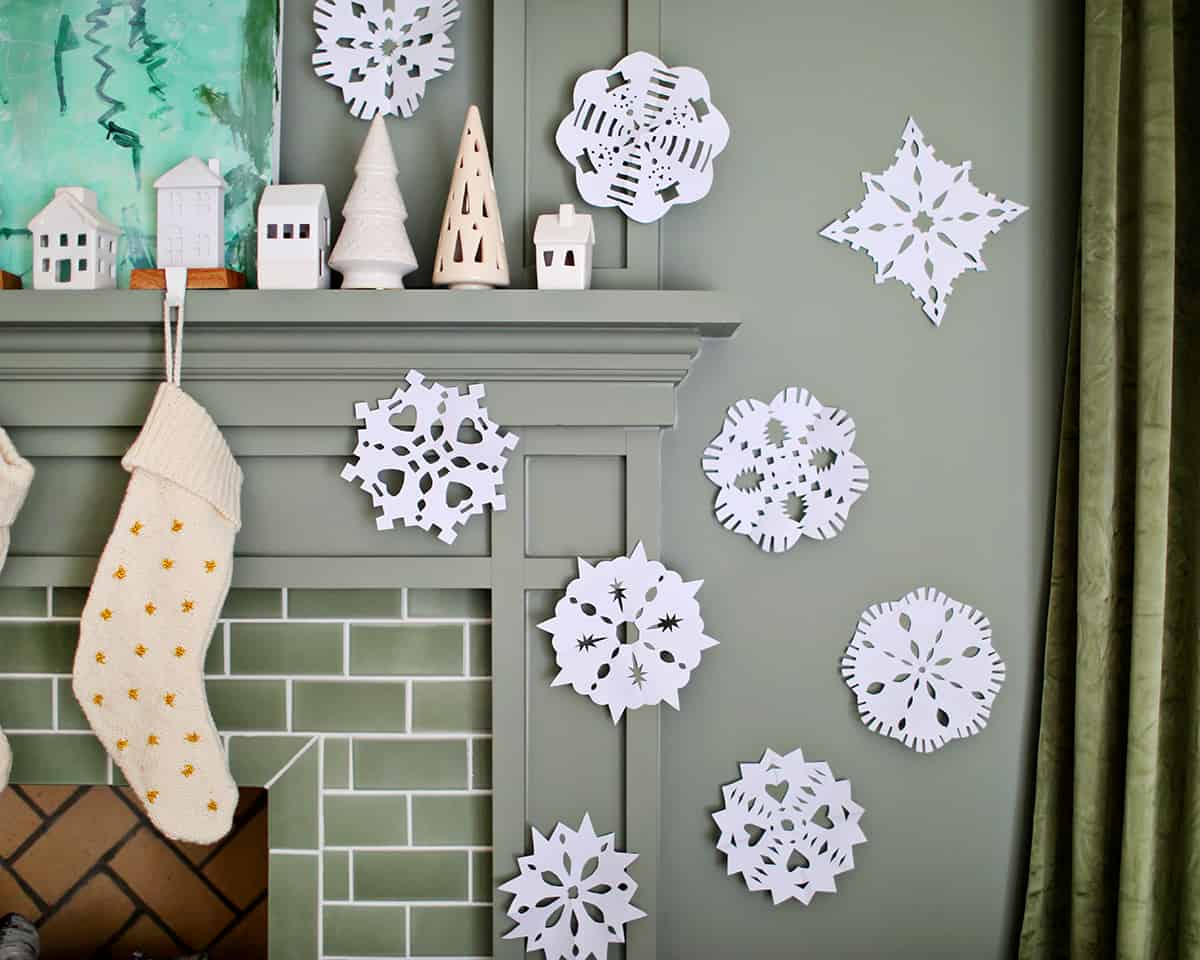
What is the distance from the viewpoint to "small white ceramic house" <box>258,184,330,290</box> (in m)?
1.27

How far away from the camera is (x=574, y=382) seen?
1.30m

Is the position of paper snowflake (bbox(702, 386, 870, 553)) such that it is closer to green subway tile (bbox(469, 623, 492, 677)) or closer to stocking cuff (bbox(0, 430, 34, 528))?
green subway tile (bbox(469, 623, 492, 677))

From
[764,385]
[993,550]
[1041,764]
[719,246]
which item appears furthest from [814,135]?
[1041,764]

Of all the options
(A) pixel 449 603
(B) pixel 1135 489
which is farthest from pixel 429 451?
(B) pixel 1135 489

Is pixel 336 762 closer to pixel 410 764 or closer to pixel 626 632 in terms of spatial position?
pixel 410 764

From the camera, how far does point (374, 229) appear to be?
1269 mm

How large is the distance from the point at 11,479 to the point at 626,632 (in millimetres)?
845

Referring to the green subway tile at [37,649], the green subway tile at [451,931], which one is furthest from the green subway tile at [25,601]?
the green subway tile at [451,931]

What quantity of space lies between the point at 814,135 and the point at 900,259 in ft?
0.73

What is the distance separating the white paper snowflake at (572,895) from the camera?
52.6 inches

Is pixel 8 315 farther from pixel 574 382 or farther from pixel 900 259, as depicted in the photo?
pixel 900 259

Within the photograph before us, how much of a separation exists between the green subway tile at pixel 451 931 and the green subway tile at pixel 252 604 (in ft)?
1.54

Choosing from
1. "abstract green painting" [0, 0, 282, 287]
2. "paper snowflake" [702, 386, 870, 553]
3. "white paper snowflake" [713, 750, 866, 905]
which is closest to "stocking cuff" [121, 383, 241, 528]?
"abstract green painting" [0, 0, 282, 287]

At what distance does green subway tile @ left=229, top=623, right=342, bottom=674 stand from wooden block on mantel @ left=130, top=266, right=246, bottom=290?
47cm
